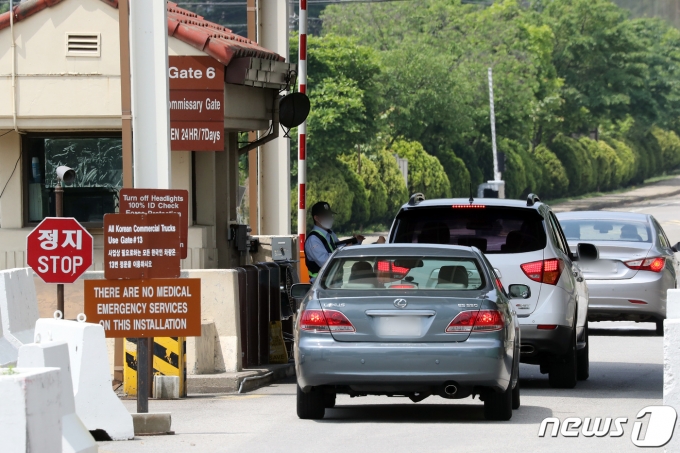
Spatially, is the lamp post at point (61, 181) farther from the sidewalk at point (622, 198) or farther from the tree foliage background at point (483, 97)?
the sidewalk at point (622, 198)

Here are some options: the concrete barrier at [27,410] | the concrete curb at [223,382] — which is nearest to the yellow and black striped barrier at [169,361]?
the concrete curb at [223,382]

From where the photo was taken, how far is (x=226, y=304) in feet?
43.9

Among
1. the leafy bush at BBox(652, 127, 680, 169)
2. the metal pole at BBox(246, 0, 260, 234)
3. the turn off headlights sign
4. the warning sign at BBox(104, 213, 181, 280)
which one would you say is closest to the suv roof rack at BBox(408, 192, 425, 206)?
the turn off headlights sign

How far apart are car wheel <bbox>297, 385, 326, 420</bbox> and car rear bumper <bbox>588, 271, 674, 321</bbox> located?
7555mm

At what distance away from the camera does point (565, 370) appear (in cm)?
1254

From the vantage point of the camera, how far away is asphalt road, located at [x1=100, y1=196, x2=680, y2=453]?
9039 millimetres

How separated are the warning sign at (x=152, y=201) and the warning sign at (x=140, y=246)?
0.50 meters

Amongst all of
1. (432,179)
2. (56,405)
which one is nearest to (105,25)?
(56,405)

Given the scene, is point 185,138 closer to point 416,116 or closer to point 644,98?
point 416,116

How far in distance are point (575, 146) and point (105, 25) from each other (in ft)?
203

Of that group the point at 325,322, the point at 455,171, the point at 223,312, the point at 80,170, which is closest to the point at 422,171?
the point at 455,171

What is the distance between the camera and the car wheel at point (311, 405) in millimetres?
10211

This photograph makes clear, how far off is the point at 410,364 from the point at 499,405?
92 centimetres

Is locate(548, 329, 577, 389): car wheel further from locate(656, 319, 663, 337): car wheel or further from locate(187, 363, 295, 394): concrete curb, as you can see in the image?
locate(656, 319, 663, 337): car wheel
